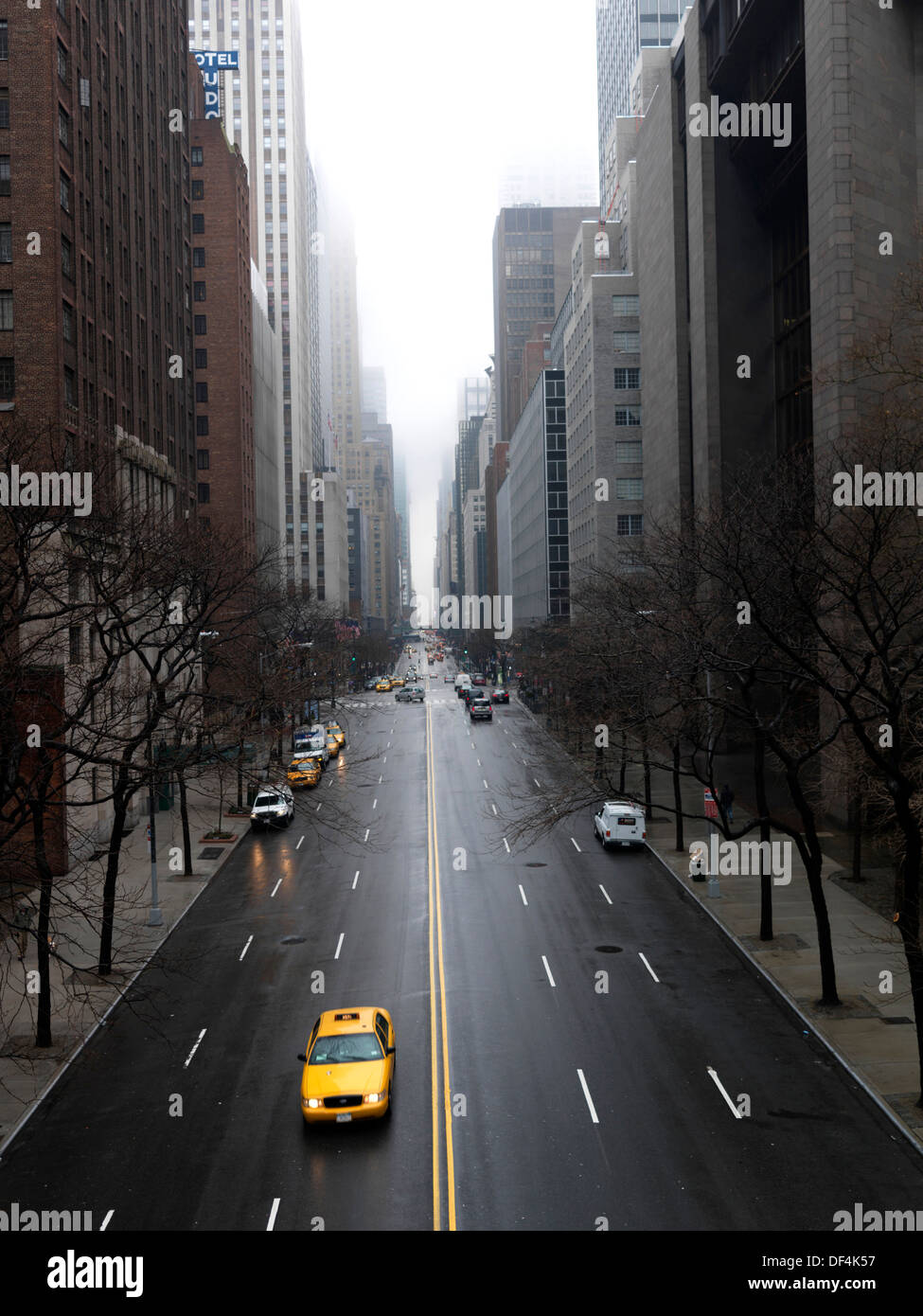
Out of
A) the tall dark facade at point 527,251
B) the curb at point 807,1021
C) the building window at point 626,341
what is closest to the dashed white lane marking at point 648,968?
the curb at point 807,1021

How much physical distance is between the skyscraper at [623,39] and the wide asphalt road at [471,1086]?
101 metres

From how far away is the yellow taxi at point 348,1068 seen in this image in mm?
14305

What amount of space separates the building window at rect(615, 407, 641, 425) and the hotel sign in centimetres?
4285

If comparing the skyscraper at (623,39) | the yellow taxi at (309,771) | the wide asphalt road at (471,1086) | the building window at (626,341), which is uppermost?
the skyscraper at (623,39)

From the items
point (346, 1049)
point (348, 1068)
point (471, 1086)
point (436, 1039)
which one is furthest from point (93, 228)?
point (471, 1086)

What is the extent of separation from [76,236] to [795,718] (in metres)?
32.8

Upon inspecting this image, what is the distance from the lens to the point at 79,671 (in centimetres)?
2230

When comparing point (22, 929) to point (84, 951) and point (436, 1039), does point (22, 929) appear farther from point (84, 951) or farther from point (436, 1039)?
point (436, 1039)

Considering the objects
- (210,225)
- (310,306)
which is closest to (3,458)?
(210,225)

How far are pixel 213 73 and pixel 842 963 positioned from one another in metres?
102

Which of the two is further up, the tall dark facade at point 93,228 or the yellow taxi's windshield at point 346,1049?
the tall dark facade at point 93,228

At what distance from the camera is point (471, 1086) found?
51.5 ft

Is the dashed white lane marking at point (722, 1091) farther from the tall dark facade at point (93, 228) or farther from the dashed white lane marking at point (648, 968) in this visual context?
the tall dark facade at point (93, 228)
